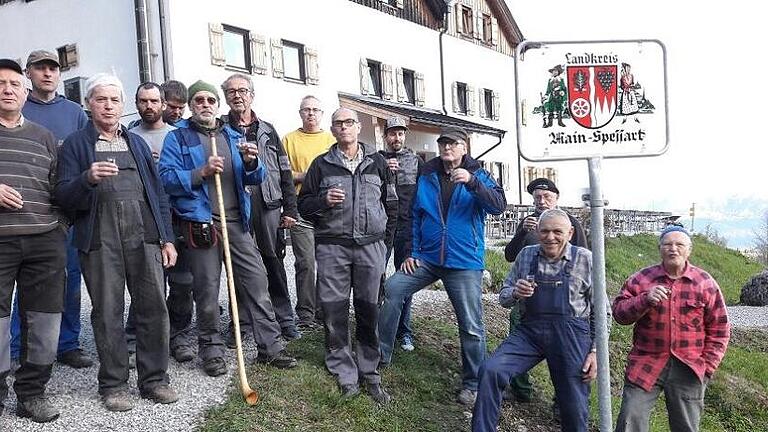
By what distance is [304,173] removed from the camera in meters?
5.90

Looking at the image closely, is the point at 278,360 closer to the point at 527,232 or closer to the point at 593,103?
the point at 527,232

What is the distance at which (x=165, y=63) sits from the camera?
1408cm

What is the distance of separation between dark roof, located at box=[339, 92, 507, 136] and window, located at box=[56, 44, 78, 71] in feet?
20.8

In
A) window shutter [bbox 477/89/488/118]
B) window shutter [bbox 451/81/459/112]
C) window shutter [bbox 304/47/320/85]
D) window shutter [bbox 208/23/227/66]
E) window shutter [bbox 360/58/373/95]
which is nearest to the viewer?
window shutter [bbox 208/23/227/66]

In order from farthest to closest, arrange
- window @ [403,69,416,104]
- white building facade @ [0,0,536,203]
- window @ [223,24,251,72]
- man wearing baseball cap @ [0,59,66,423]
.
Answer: window @ [403,69,416,104], window @ [223,24,251,72], white building facade @ [0,0,536,203], man wearing baseball cap @ [0,59,66,423]

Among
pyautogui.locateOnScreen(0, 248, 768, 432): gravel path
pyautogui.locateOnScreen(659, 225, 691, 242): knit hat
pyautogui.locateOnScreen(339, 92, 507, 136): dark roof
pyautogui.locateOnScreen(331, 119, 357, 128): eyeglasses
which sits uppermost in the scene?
pyautogui.locateOnScreen(339, 92, 507, 136): dark roof

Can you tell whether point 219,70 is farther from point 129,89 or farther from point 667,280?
point 667,280

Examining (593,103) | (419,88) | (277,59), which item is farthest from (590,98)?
(419,88)

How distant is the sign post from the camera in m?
3.32

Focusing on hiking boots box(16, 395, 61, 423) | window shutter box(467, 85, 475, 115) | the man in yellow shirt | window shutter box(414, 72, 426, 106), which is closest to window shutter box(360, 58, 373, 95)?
window shutter box(414, 72, 426, 106)

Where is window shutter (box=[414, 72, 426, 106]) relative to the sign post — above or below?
above

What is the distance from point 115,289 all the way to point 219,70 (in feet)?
37.7

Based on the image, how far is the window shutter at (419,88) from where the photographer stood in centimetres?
2158

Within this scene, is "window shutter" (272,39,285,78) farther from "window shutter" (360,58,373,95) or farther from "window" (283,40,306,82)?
"window shutter" (360,58,373,95)
